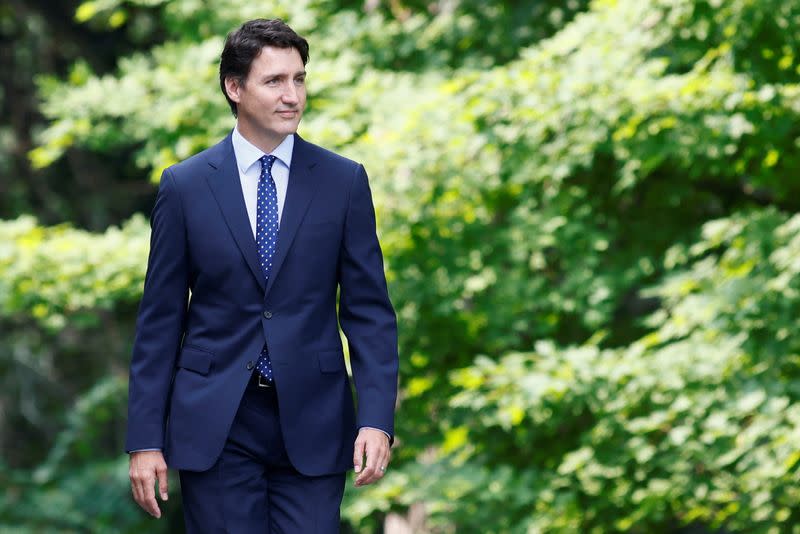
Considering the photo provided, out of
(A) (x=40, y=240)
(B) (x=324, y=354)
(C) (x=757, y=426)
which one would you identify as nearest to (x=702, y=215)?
(C) (x=757, y=426)

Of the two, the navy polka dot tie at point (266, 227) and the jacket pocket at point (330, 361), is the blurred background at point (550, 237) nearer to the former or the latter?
the jacket pocket at point (330, 361)

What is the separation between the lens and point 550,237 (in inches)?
292

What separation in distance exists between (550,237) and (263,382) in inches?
170

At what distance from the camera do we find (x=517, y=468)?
8258 millimetres

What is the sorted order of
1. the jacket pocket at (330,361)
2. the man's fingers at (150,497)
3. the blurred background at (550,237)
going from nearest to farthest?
the man's fingers at (150,497)
the jacket pocket at (330,361)
the blurred background at (550,237)

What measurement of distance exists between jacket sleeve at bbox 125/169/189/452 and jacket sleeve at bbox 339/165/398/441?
15.5 inches

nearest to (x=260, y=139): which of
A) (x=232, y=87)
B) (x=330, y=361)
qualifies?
(x=232, y=87)

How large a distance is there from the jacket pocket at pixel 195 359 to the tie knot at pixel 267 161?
466 millimetres

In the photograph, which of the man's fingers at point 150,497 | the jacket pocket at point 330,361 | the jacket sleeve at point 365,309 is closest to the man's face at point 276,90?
the jacket sleeve at point 365,309

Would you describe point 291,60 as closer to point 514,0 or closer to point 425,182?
point 425,182

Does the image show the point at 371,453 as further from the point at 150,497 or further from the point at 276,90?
the point at 276,90

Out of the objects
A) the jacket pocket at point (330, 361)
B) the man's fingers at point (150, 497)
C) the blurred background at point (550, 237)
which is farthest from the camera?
the blurred background at point (550, 237)

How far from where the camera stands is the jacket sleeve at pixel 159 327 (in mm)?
3240

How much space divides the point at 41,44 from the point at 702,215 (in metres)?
8.30
